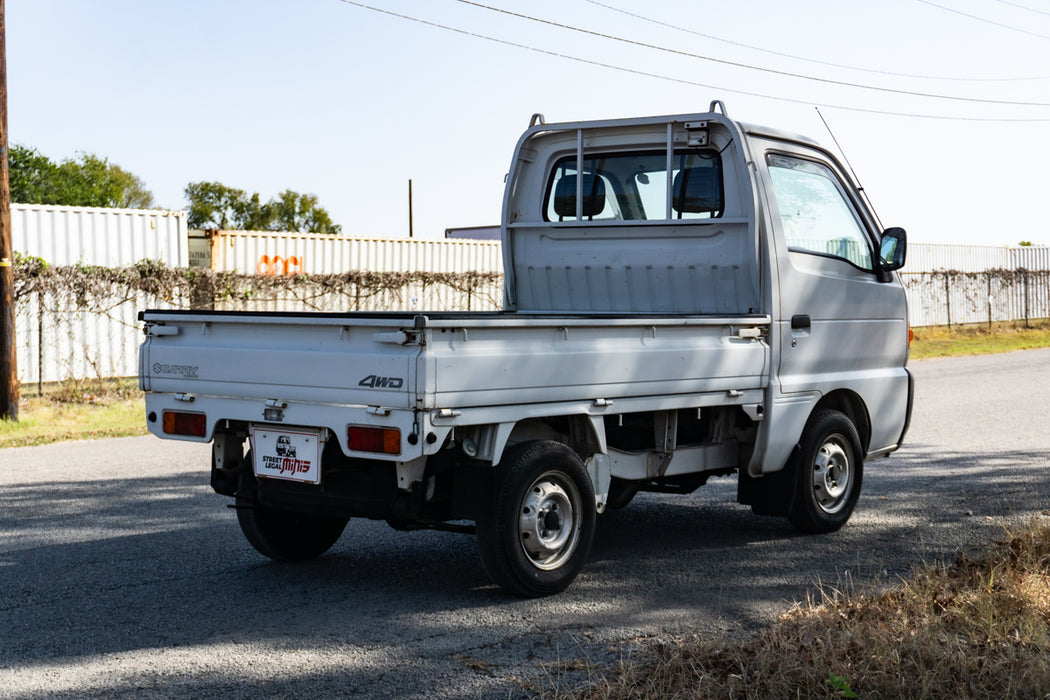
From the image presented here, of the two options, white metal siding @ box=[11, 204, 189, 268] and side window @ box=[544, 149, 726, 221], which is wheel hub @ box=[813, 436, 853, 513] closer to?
side window @ box=[544, 149, 726, 221]

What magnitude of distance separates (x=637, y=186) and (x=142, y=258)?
14010 mm

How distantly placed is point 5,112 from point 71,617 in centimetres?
1043

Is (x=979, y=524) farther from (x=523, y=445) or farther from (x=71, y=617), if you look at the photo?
(x=71, y=617)

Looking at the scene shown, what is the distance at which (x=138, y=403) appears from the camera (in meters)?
16.1

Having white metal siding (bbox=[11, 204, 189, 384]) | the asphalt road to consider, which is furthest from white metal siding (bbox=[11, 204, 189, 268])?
the asphalt road

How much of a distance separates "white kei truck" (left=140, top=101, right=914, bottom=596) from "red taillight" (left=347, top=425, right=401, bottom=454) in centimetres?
1

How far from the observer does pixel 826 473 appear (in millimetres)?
7531

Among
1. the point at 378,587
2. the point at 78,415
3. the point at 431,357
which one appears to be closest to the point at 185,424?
the point at 378,587

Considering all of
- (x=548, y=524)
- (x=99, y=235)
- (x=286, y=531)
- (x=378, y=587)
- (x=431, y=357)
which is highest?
(x=99, y=235)

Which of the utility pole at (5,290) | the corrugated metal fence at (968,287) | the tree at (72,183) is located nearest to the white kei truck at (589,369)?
the utility pole at (5,290)

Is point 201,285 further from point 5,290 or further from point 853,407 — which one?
point 853,407

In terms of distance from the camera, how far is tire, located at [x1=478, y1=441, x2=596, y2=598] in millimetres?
5656

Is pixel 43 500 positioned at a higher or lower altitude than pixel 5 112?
lower

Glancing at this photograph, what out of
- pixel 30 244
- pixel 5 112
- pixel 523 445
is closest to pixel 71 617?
pixel 523 445
